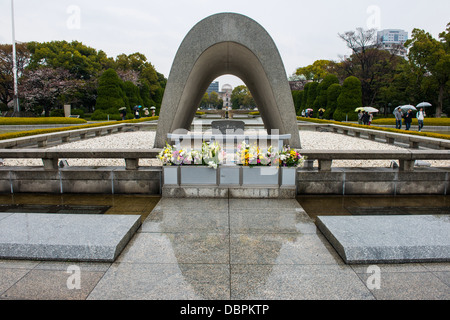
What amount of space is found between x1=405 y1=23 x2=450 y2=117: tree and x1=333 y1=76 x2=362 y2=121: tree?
825 centimetres

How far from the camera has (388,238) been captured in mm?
3549

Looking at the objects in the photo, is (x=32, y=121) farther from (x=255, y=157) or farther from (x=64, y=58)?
(x=255, y=157)

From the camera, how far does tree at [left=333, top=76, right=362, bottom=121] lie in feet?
102

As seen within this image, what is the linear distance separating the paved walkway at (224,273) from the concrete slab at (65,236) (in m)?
0.10

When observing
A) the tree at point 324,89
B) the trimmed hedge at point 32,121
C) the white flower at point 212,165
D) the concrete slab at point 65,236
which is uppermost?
the tree at point 324,89

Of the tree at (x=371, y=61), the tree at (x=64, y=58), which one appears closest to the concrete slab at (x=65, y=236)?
the tree at (x=64, y=58)

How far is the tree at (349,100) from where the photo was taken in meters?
31.1

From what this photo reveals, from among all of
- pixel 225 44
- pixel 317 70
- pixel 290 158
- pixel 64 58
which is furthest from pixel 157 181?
pixel 317 70

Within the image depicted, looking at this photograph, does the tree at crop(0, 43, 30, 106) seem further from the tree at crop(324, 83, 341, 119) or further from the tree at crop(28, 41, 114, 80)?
the tree at crop(324, 83, 341, 119)

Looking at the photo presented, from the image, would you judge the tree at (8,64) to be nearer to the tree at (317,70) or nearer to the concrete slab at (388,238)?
the tree at (317,70)
